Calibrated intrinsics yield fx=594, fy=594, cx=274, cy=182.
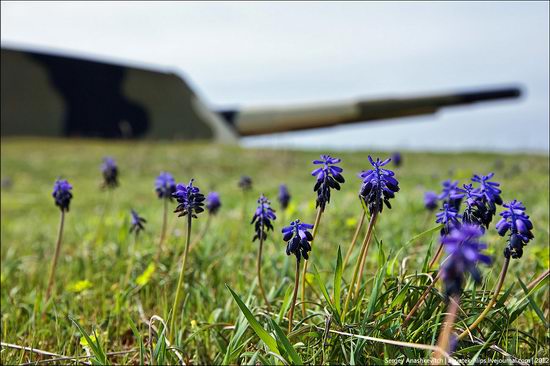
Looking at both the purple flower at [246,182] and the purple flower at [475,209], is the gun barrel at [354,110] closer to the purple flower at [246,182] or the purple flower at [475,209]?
the purple flower at [246,182]

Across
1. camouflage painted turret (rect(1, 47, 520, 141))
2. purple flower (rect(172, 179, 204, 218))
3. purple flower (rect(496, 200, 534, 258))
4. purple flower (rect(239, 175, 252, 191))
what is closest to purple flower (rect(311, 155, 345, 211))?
purple flower (rect(172, 179, 204, 218))

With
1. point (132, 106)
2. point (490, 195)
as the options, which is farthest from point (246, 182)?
point (132, 106)

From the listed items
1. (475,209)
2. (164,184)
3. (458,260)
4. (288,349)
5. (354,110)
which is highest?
(354,110)

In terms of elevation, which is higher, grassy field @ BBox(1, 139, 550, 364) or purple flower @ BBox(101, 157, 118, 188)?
purple flower @ BBox(101, 157, 118, 188)

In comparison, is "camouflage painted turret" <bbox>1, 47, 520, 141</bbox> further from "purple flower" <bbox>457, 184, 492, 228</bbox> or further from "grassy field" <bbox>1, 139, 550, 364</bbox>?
"purple flower" <bbox>457, 184, 492, 228</bbox>

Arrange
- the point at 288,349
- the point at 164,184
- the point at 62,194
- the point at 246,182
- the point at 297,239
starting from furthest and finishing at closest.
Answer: the point at 246,182
the point at 164,184
the point at 62,194
the point at 297,239
the point at 288,349

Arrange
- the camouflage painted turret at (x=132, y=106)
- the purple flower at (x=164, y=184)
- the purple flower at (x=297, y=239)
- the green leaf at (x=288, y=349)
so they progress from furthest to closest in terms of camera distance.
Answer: the camouflage painted turret at (x=132, y=106)
the purple flower at (x=164, y=184)
the purple flower at (x=297, y=239)
the green leaf at (x=288, y=349)

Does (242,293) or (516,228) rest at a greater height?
(516,228)

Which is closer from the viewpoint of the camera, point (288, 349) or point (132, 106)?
point (288, 349)

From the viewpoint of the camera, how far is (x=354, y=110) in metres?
18.0

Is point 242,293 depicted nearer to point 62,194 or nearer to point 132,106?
point 62,194

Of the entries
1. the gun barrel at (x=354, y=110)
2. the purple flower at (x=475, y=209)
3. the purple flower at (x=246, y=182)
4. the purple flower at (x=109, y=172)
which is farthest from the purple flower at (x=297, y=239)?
the gun barrel at (x=354, y=110)

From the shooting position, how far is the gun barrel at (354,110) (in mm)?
17562

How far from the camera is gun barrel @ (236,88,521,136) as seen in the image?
1756 cm
